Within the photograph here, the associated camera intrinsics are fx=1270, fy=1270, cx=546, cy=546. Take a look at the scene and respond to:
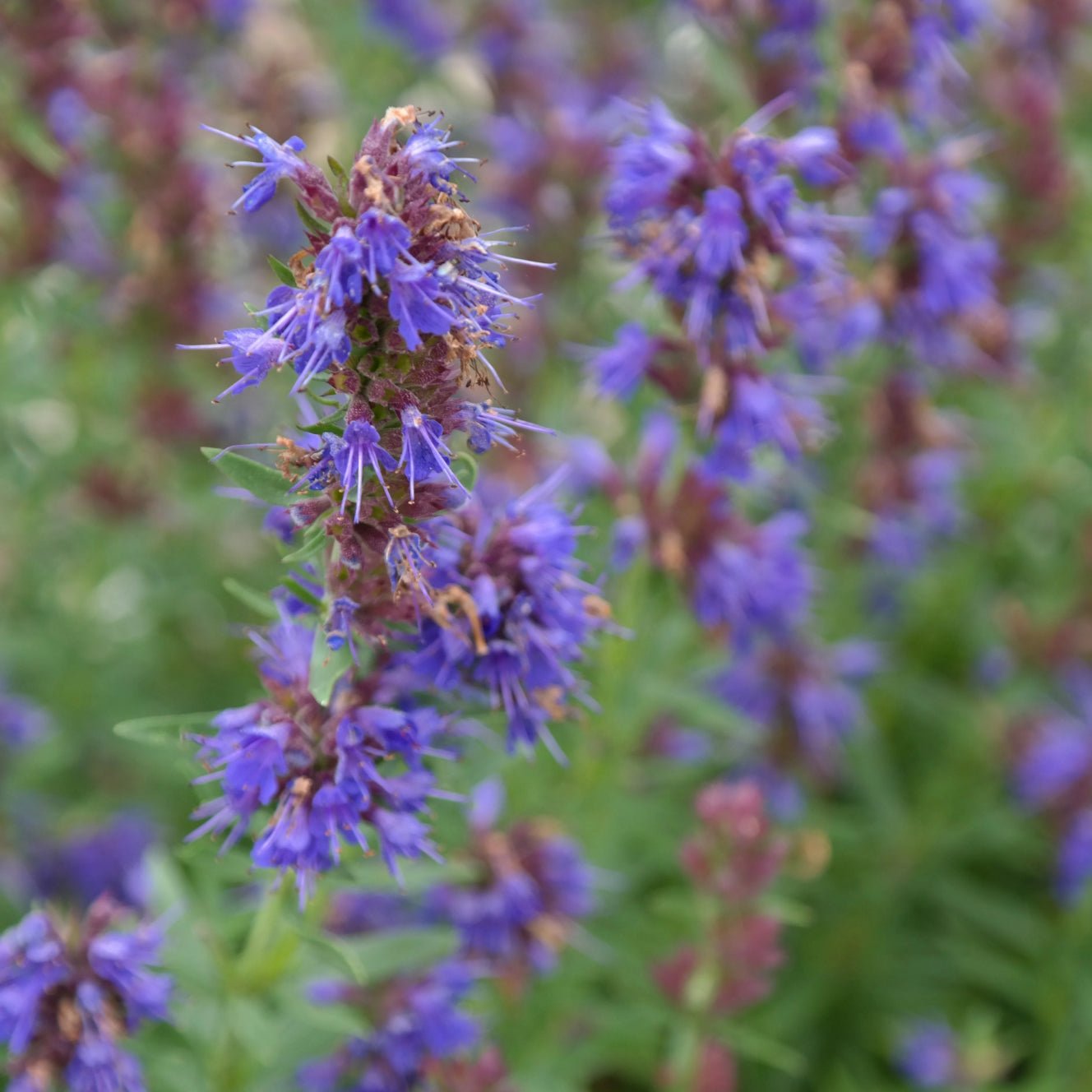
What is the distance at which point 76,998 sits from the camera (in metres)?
2.70

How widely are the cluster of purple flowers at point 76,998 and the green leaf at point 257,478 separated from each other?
1.07 meters

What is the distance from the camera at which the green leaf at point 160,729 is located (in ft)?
8.00

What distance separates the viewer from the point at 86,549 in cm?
544

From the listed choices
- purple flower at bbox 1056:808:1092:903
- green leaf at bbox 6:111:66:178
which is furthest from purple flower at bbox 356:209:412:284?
purple flower at bbox 1056:808:1092:903

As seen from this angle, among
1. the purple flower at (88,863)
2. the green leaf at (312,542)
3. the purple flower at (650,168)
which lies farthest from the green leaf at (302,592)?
the purple flower at (88,863)

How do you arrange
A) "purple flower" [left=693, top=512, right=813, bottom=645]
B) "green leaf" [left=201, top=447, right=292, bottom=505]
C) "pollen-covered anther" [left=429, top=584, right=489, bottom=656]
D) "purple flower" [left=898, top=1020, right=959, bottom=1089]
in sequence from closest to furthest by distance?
"green leaf" [left=201, top=447, right=292, bottom=505], "pollen-covered anther" [left=429, top=584, right=489, bottom=656], "purple flower" [left=693, top=512, right=813, bottom=645], "purple flower" [left=898, top=1020, right=959, bottom=1089]

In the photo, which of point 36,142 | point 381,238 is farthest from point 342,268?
point 36,142

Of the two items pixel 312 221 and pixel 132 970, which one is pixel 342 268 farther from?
pixel 132 970

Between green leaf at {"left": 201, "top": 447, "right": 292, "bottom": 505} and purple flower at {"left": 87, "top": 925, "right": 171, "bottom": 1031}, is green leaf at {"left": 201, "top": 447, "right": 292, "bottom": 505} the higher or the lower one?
the higher one

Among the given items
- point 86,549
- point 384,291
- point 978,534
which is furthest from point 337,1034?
point 978,534

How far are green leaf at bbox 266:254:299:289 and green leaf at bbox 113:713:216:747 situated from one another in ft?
2.90

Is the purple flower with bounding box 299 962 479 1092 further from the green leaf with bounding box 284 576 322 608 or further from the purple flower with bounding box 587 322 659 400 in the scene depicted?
the purple flower with bounding box 587 322 659 400

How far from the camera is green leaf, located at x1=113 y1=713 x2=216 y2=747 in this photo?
8.00ft

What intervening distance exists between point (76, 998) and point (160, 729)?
0.66 metres
